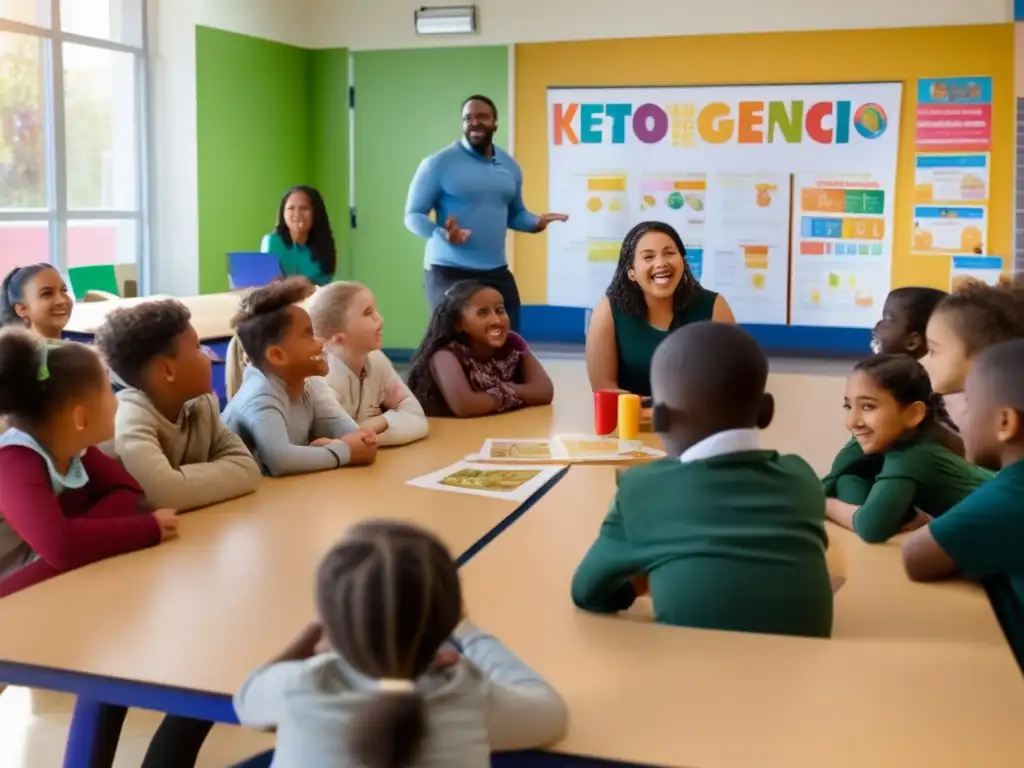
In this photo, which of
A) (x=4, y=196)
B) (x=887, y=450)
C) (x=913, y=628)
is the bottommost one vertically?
(x=913, y=628)

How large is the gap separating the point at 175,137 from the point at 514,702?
726 centimetres

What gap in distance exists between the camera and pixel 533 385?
380cm

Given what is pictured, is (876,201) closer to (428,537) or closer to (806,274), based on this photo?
(806,274)

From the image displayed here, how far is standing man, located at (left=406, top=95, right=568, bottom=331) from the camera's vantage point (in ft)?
19.1

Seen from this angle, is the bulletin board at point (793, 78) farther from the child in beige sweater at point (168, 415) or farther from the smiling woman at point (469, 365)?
the child in beige sweater at point (168, 415)

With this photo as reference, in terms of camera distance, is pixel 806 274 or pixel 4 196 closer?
pixel 4 196

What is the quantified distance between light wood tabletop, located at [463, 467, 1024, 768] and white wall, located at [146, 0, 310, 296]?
653 cm

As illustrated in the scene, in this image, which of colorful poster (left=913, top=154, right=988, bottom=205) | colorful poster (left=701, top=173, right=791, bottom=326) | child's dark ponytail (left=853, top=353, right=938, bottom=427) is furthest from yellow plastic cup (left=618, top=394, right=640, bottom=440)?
colorful poster (left=913, top=154, right=988, bottom=205)

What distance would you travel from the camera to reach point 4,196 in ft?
22.1

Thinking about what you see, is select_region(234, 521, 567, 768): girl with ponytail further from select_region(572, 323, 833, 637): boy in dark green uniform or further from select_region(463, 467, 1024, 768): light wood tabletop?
select_region(572, 323, 833, 637): boy in dark green uniform

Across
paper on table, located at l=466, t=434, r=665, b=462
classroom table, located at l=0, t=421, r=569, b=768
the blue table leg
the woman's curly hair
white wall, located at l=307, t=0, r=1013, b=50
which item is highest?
white wall, located at l=307, t=0, r=1013, b=50

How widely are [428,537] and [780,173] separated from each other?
7.04 meters

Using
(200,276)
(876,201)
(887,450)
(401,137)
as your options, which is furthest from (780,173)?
(887,450)

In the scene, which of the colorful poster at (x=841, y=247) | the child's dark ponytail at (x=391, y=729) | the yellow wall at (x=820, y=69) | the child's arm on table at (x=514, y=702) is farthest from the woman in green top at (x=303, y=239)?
the child's dark ponytail at (x=391, y=729)
